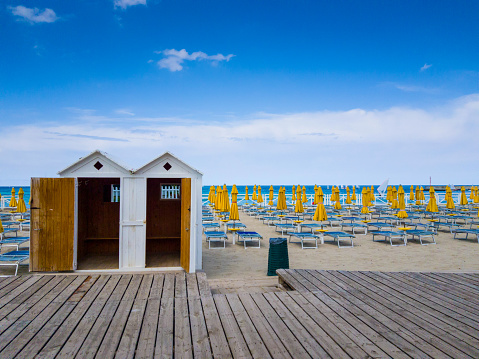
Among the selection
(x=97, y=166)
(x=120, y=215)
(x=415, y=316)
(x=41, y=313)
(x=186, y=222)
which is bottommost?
(x=415, y=316)

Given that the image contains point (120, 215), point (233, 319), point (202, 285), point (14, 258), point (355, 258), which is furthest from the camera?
point (355, 258)

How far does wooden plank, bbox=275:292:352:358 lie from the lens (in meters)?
2.87

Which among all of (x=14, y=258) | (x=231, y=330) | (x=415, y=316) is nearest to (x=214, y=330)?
(x=231, y=330)

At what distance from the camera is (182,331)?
3.26 meters

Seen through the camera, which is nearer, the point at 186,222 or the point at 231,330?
the point at 231,330

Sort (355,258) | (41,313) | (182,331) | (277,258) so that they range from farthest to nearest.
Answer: (355,258) → (277,258) → (41,313) → (182,331)

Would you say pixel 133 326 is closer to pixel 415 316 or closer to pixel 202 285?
pixel 202 285

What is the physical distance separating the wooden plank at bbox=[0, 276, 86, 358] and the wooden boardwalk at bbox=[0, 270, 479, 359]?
12 millimetres

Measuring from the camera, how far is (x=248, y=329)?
3.31 m

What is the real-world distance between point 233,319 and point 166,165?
12.3 ft

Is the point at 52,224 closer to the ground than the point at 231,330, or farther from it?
farther from it

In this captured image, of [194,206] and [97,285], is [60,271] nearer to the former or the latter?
[97,285]

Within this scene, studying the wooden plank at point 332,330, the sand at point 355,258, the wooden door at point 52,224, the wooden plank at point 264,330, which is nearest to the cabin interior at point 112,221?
the sand at point 355,258

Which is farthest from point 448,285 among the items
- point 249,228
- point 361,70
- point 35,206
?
point 361,70
